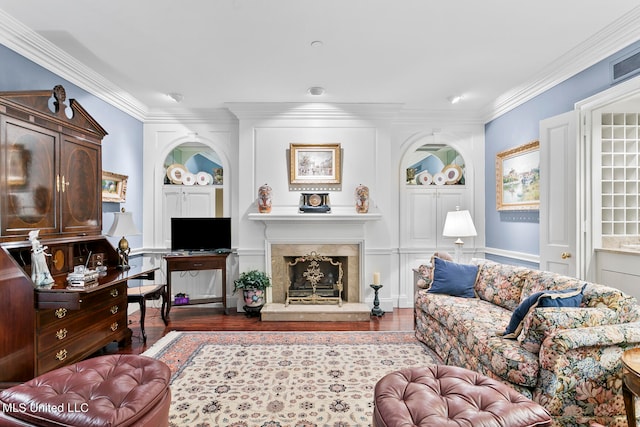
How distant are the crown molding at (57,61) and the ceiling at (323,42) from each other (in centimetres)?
1

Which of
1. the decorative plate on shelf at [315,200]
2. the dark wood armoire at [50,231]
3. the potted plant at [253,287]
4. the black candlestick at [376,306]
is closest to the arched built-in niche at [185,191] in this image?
the potted plant at [253,287]

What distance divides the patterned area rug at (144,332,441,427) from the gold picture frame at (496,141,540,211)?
2.01 m

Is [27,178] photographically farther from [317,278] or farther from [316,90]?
[317,278]

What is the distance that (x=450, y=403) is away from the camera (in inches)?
59.4

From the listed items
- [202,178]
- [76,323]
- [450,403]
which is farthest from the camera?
[202,178]

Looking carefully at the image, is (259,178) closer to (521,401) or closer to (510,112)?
(510,112)

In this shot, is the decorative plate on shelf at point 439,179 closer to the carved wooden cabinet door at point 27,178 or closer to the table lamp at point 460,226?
the table lamp at point 460,226

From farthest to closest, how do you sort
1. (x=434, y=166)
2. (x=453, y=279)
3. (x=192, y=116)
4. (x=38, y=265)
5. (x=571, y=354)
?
(x=434, y=166) → (x=192, y=116) → (x=453, y=279) → (x=38, y=265) → (x=571, y=354)

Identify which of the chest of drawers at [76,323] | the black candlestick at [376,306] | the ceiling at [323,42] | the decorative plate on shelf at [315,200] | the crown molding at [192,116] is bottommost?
the black candlestick at [376,306]

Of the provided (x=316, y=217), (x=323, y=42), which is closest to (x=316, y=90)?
(x=323, y=42)

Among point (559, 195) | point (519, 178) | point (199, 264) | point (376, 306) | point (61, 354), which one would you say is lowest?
point (376, 306)

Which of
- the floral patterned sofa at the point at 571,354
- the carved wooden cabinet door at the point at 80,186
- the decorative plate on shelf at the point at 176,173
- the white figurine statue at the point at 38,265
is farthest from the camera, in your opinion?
the decorative plate on shelf at the point at 176,173

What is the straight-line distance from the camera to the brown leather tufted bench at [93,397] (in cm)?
140

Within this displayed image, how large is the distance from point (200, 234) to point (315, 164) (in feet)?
5.88
